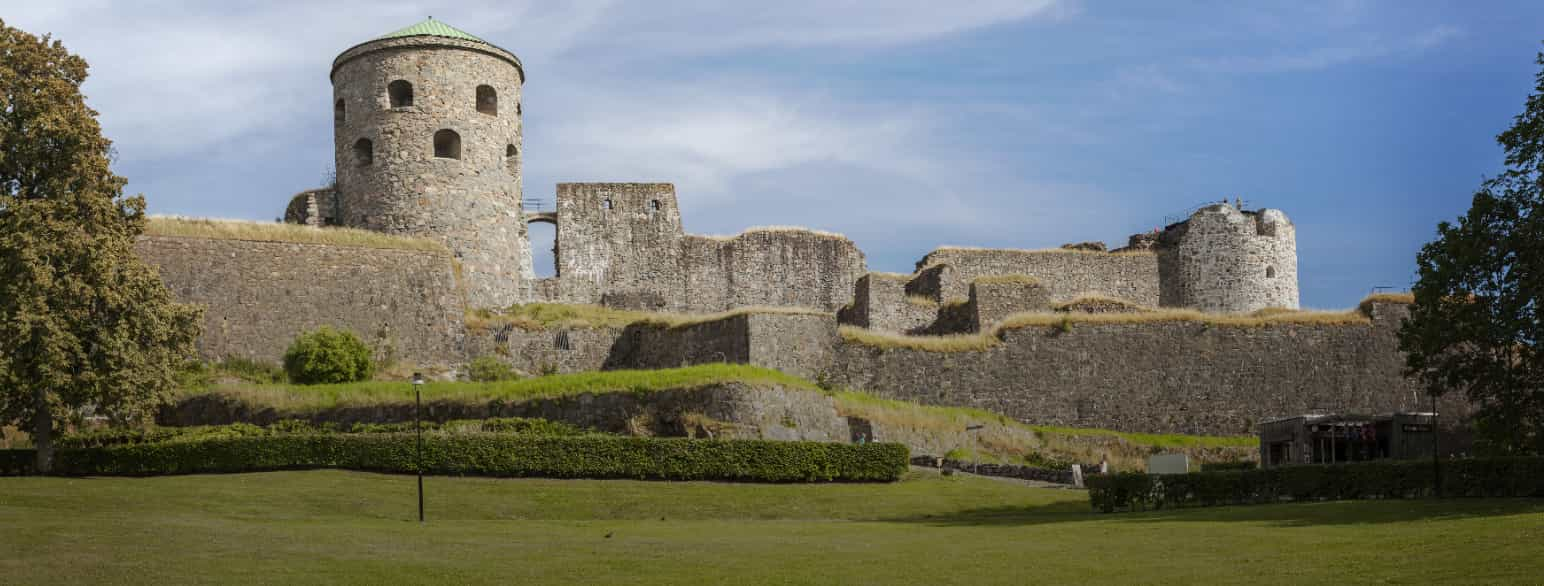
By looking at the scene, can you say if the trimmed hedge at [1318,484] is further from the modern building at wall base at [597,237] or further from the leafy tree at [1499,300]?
the modern building at wall base at [597,237]

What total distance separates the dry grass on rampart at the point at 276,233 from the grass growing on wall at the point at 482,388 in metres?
6.23

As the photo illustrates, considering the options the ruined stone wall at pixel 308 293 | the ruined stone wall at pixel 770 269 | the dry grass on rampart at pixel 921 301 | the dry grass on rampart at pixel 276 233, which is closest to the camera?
the ruined stone wall at pixel 308 293

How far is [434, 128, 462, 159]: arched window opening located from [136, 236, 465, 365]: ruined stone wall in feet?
12.8

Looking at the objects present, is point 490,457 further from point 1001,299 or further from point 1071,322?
point 1001,299

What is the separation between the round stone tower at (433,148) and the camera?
153 feet

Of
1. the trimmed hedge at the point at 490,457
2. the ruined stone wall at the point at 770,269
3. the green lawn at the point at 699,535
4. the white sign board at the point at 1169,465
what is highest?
the ruined stone wall at the point at 770,269

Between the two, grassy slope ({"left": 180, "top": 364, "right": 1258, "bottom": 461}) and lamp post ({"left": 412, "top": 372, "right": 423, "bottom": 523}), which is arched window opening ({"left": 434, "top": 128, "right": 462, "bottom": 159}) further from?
lamp post ({"left": 412, "top": 372, "right": 423, "bottom": 523})

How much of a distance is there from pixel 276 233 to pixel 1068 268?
90.0 ft

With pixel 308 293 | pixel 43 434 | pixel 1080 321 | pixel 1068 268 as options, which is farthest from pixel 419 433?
pixel 1068 268

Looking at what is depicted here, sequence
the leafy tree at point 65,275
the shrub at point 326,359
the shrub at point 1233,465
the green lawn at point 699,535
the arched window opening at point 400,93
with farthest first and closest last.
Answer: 1. the arched window opening at point 400,93
2. the shrub at point 326,359
3. the shrub at point 1233,465
4. the leafy tree at point 65,275
5. the green lawn at point 699,535

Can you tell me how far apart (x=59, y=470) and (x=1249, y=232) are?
40716mm

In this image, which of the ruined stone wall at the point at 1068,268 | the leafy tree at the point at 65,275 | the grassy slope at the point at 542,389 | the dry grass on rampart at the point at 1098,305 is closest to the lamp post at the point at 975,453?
the grassy slope at the point at 542,389

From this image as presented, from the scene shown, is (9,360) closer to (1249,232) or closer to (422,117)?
(422,117)

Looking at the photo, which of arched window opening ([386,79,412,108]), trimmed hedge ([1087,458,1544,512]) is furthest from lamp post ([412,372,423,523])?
arched window opening ([386,79,412,108])
